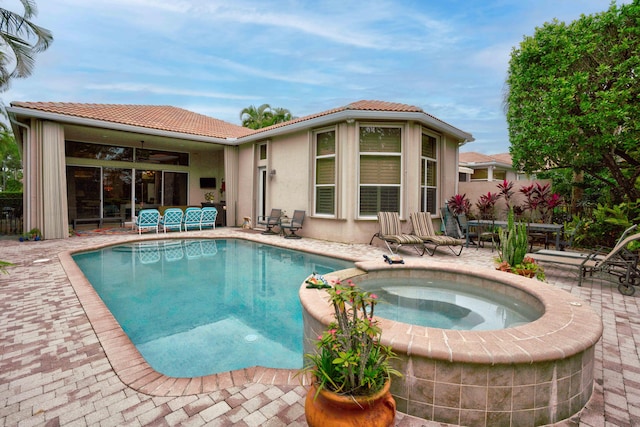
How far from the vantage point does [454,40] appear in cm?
1290

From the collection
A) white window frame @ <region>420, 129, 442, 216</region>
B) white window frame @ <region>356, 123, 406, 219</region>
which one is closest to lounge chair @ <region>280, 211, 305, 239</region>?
white window frame @ <region>356, 123, 406, 219</region>

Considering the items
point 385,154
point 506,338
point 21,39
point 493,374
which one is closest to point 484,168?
point 385,154

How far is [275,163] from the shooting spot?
40.4 ft

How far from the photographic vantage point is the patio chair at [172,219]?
37.7ft

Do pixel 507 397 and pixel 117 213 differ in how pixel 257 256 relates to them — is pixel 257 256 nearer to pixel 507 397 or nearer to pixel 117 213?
pixel 507 397

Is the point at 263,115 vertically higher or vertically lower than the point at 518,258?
higher

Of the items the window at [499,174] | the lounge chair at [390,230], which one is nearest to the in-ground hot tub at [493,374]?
the lounge chair at [390,230]

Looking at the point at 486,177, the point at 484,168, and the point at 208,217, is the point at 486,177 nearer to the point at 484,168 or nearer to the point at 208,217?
the point at 484,168

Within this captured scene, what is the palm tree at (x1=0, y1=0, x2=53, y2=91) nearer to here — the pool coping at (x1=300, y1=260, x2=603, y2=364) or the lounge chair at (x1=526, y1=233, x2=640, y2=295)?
the pool coping at (x1=300, y1=260, x2=603, y2=364)

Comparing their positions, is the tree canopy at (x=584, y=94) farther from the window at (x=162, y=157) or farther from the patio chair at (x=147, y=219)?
the window at (x=162, y=157)

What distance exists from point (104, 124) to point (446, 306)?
11.8 meters

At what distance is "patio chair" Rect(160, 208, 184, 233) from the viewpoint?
11477 millimetres

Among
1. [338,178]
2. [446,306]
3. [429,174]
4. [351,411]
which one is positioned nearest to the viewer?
[351,411]

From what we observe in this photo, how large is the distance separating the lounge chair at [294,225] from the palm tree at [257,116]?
808 inches
